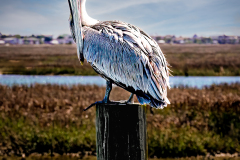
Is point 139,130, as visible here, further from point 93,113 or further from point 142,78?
A: point 93,113

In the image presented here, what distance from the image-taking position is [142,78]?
8.48 ft

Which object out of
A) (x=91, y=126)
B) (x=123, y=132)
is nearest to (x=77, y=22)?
(x=123, y=132)

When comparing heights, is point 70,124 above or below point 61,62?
below

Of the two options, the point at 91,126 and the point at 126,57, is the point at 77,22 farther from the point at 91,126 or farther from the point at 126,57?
the point at 91,126

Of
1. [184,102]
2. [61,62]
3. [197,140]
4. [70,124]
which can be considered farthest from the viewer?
[61,62]

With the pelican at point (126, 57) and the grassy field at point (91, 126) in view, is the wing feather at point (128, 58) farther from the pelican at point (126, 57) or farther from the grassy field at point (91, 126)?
the grassy field at point (91, 126)

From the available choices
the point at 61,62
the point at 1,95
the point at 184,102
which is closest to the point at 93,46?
the point at 184,102

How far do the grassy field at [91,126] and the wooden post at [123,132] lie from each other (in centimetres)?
347

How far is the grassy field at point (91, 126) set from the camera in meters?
5.87

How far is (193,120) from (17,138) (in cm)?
397

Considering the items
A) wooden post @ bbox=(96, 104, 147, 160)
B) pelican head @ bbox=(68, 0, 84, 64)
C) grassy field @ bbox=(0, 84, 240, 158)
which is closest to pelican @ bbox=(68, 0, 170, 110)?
pelican head @ bbox=(68, 0, 84, 64)

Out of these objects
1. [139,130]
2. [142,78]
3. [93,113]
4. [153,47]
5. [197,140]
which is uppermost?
[153,47]

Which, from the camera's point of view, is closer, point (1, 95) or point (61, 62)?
point (1, 95)

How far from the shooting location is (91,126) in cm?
650
